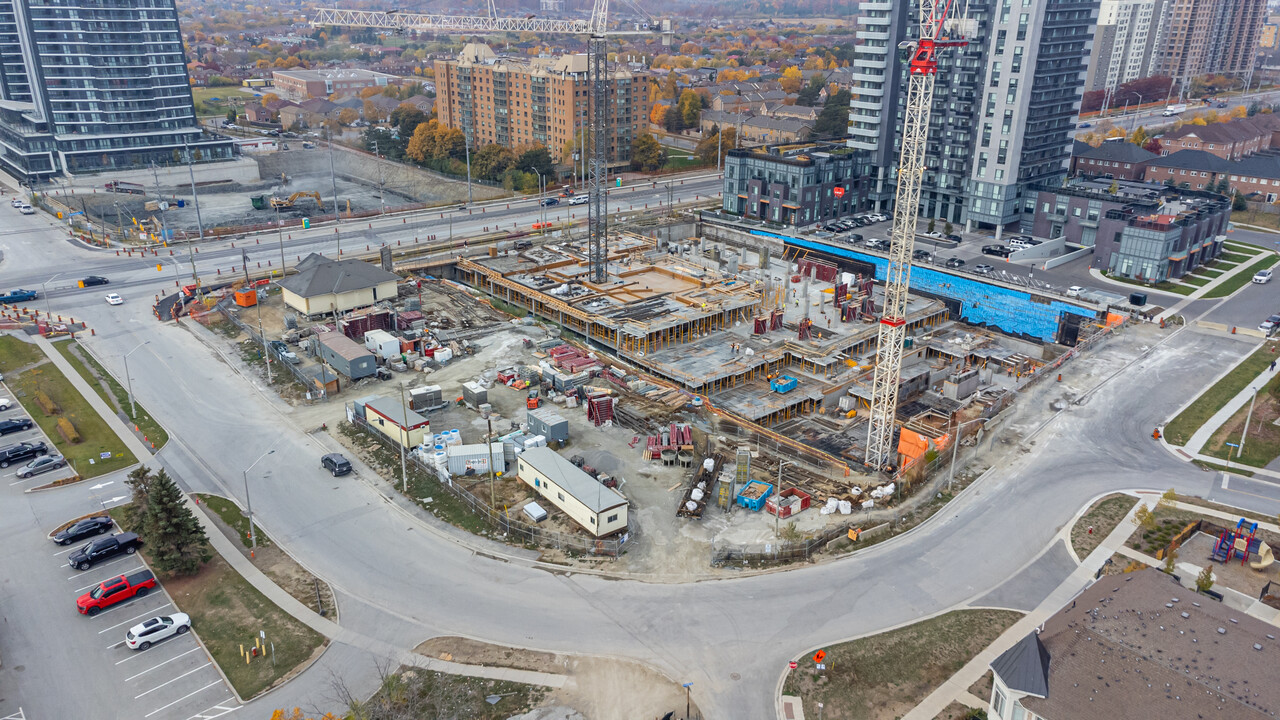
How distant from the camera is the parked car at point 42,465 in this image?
4728cm

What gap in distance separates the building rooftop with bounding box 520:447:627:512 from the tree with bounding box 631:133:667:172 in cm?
9534

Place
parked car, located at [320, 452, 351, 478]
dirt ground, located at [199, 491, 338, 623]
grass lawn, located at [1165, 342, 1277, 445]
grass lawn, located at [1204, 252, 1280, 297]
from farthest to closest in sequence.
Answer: grass lawn, located at [1204, 252, 1280, 297]
grass lawn, located at [1165, 342, 1277, 445]
parked car, located at [320, 452, 351, 478]
dirt ground, located at [199, 491, 338, 623]

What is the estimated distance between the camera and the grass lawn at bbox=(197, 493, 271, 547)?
138 ft

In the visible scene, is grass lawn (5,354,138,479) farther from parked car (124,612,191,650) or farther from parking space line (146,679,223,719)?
parking space line (146,679,223,719)

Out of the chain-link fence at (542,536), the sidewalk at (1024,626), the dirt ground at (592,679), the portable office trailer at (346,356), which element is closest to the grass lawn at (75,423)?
the portable office trailer at (346,356)

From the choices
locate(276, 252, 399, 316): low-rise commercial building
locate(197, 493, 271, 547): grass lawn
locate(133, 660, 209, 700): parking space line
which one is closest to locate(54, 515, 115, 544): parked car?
locate(197, 493, 271, 547): grass lawn

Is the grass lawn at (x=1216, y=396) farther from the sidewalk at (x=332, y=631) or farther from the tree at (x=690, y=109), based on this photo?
the tree at (x=690, y=109)

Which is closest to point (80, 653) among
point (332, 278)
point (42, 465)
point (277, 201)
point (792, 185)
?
point (42, 465)

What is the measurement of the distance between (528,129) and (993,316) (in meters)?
87.0

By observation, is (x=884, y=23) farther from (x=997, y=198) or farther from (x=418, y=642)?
(x=418, y=642)

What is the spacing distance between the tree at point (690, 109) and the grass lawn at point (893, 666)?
151m

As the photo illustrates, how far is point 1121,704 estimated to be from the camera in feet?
90.2

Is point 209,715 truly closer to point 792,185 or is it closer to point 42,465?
point 42,465

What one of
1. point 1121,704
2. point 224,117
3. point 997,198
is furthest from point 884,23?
point 224,117
